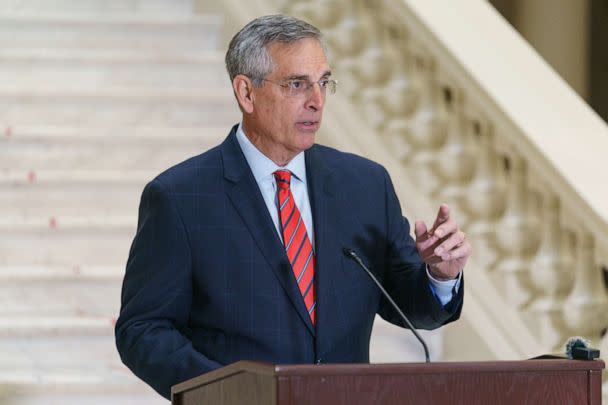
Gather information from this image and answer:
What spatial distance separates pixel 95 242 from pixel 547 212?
1.81 m

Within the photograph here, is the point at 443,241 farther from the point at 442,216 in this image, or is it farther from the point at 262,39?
the point at 262,39

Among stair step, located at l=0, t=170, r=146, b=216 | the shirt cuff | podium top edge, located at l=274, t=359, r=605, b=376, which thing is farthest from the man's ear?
stair step, located at l=0, t=170, r=146, b=216

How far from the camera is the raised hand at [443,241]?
2.70 meters

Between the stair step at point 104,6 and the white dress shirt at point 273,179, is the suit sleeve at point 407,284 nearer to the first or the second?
the white dress shirt at point 273,179

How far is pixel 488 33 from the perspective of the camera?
16.8ft

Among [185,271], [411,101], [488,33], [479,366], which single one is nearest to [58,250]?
[411,101]

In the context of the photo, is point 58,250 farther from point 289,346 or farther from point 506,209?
point 289,346

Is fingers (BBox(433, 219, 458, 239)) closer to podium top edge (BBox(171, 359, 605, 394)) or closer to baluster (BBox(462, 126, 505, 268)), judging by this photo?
podium top edge (BBox(171, 359, 605, 394))

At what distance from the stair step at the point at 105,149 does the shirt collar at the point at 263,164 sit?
102 inches

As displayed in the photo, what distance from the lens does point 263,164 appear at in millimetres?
3121

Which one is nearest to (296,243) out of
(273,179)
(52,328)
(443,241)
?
(273,179)

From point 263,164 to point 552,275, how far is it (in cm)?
175

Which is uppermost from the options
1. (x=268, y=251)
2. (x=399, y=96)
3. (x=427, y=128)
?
(x=399, y=96)

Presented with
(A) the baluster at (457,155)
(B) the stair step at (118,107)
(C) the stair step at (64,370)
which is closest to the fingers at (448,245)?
(C) the stair step at (64,370)
